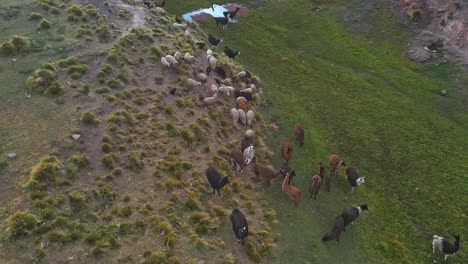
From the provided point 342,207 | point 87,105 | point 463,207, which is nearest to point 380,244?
point 342,207

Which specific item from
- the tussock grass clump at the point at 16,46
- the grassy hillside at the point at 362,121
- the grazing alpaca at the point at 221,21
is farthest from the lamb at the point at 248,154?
the grazing alpaca at the point at 221,21

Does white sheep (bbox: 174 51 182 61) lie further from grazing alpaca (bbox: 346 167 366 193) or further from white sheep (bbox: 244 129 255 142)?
grazing alpaca (bbox: 346 167 366 193)

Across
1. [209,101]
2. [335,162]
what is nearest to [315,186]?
[335,162]

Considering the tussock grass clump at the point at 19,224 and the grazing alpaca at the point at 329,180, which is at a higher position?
the grazing alpaca at the point at 329,180

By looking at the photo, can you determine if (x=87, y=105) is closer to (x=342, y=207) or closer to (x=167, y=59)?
(x=167, y=59)

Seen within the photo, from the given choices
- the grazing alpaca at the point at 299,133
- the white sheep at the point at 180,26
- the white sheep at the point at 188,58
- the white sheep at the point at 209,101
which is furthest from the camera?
the white sheep at the point at 180,26

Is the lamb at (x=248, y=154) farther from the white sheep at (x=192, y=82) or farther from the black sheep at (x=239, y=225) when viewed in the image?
the white sheep at (x=192, y=82)
